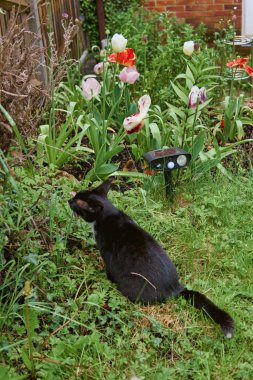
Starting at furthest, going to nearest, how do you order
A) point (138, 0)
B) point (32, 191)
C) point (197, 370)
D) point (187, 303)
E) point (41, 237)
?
point (138, 0) → point (32, 191) → point (41, 237) → point (187, 303) → point (197, 370)

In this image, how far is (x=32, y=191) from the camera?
133 inches

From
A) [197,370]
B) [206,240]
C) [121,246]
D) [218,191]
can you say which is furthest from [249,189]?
[197,370]

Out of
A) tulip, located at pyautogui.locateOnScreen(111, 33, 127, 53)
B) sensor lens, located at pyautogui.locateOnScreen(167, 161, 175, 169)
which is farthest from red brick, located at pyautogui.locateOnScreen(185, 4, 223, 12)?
sensor lens, located at pyautogui.locateOnScreen(167, 161, 175, 169)

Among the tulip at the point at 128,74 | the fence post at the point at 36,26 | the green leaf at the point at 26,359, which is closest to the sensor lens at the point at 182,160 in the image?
the tulip at the point at 128,74

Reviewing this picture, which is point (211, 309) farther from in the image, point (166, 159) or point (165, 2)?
point (165, 2)

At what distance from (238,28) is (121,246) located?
6.01m

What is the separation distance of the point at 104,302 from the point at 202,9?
20.2 feet

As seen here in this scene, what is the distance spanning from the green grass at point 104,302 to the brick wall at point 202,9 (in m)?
5.17

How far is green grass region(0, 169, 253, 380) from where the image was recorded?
2.51m

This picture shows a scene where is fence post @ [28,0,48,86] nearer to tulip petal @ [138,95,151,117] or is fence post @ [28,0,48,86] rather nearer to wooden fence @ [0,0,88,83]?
wooden fence @ [0,0,88,83]

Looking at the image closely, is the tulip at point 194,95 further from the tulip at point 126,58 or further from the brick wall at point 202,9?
the brick wall at point 202,9

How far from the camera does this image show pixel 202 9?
816 centimetres

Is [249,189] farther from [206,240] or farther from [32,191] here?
[32,191]

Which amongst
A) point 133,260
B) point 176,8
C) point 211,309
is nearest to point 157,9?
point 176,8
